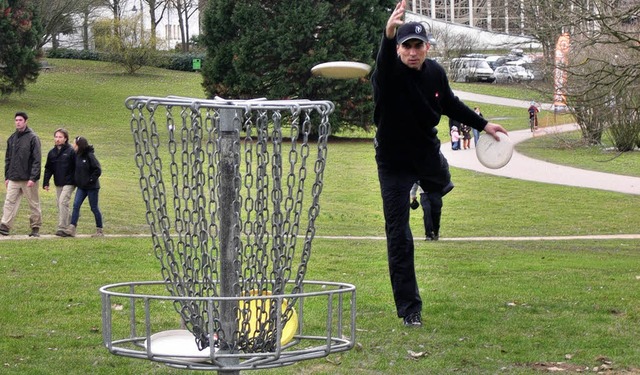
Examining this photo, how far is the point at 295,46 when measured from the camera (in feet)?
158

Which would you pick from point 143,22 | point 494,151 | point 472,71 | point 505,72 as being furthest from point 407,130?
point 143,22

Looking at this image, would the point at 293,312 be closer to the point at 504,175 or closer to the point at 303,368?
the point at 303,368

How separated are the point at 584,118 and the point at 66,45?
5682cm

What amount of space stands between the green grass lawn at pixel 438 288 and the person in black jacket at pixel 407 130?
0.44 meters

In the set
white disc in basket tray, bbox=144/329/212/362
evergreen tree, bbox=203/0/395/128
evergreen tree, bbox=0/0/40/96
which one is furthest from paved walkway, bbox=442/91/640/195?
white disc in basket tray, bbox=144/329/212/362

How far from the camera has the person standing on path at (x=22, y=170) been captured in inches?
749

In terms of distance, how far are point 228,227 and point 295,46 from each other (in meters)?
43.8

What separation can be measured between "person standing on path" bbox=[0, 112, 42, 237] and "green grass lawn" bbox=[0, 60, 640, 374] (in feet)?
4.54

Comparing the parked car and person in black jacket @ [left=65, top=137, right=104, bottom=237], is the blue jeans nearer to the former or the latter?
person in black jacket @ [left=65, top=137, right=104, bottom=237]

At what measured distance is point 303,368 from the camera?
698 centimetres

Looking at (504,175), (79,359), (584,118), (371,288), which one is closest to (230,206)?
(79,359)

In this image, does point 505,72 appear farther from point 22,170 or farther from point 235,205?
point 235,205

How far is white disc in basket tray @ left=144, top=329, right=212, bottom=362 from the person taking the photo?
15.4 ft

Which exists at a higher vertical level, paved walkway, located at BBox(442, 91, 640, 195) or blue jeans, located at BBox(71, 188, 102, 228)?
blue jeans, located at BBox(71, 188, 102, 228)
